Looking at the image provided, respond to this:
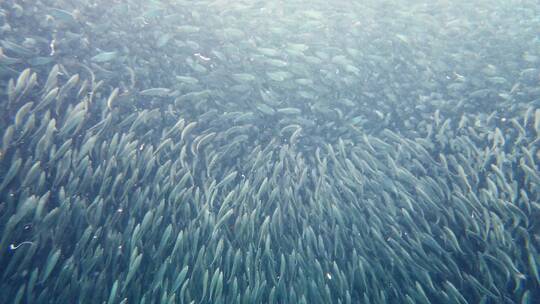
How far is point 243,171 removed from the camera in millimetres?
5695

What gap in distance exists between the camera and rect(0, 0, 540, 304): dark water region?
4.24 metres

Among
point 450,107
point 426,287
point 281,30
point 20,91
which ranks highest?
point 281,30

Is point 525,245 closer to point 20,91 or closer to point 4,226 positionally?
point 4,226

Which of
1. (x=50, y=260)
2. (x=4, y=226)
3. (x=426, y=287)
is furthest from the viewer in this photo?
(x=426, y=287)

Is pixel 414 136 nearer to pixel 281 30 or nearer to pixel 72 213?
pixel 281 30

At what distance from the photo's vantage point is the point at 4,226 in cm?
411

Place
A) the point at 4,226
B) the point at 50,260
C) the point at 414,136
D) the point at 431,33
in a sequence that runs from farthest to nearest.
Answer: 1. the point at 431,33
2. the point at 414,136
3. the point at 4,226
4. the point at 50,260

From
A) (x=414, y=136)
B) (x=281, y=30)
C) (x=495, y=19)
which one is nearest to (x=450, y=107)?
(x=414, y=136)

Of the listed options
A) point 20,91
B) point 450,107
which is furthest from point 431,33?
point 20,91

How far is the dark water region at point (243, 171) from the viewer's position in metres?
4.24

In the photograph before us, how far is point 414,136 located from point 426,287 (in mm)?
2834

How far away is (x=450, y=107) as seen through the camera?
6730mm

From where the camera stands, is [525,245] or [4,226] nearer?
[4,226]

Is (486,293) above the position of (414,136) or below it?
below
